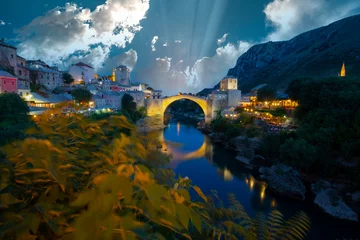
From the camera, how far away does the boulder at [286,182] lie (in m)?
9.62

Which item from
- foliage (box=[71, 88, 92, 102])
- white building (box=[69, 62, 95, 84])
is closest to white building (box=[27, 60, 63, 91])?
white building (box=[69, 62, 95, 84])

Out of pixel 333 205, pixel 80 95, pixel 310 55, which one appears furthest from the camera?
pixel 310 55

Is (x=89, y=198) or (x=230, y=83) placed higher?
(x=230, y=83)

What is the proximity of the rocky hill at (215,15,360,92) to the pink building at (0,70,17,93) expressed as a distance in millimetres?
36393

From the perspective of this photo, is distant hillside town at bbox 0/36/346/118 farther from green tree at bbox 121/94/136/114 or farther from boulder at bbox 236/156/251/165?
boulder at bbox 236/156/251/165

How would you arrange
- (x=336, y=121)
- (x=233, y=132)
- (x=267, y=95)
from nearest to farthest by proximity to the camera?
(x=336, y=121) → (x=233, y=132) → (x=267, y=95)

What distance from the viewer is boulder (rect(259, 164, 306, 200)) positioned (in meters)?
9.62

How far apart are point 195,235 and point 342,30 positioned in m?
74.8

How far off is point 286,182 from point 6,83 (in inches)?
772

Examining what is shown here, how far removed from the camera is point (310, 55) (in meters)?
55.2

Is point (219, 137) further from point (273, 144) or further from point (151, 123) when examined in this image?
point (151, 123)

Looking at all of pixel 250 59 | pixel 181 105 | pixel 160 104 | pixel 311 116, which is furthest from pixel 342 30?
pixel 311 116

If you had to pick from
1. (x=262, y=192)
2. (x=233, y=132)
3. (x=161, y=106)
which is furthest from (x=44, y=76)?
(x=262, y=192)

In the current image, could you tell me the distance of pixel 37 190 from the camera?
3.02 ft
